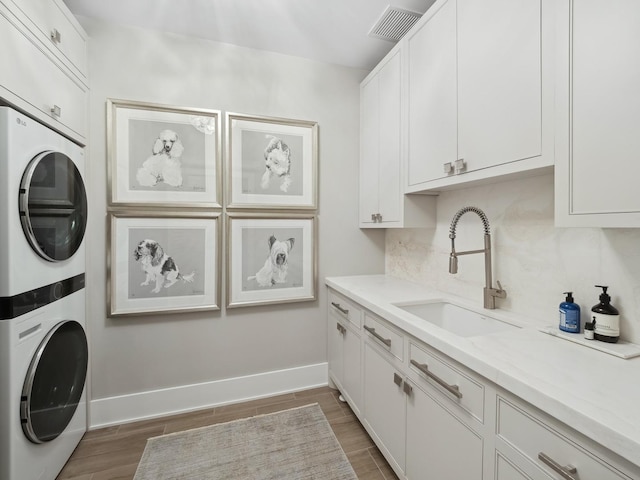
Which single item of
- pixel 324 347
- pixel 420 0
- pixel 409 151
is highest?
pixel 420 0

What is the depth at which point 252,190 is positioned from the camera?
86.1 inches

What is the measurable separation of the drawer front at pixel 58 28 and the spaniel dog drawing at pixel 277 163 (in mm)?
1207

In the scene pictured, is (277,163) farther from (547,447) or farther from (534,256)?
(547,447)

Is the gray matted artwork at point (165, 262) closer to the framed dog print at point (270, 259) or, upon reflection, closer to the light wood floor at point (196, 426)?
the framed dog print at point (270, 259)

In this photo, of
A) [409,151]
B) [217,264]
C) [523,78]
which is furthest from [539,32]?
[217,264]

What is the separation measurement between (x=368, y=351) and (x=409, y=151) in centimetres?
125

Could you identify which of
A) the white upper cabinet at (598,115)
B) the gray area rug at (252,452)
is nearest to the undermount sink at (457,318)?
the white upper cabinet at (598,115)

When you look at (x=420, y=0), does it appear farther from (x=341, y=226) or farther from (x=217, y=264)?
(x=217, y=264)

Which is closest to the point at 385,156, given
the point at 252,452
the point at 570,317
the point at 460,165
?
the point at 460,165

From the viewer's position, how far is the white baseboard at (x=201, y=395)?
1.94 m

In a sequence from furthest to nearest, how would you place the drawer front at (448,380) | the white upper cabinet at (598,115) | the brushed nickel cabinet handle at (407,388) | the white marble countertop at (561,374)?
the brushed nickel cabinet handle at (407,388)
the drawer front at (448,380)
the white upper cabinet at (598,115)
the white marble countertop at (561,374)

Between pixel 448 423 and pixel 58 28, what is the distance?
8.71 ft

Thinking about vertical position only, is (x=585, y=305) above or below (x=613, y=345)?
above

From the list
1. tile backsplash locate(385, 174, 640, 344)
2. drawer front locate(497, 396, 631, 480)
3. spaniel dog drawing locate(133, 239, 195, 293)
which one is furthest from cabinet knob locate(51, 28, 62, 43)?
drawer front locate(497, 396, 631, 480)
